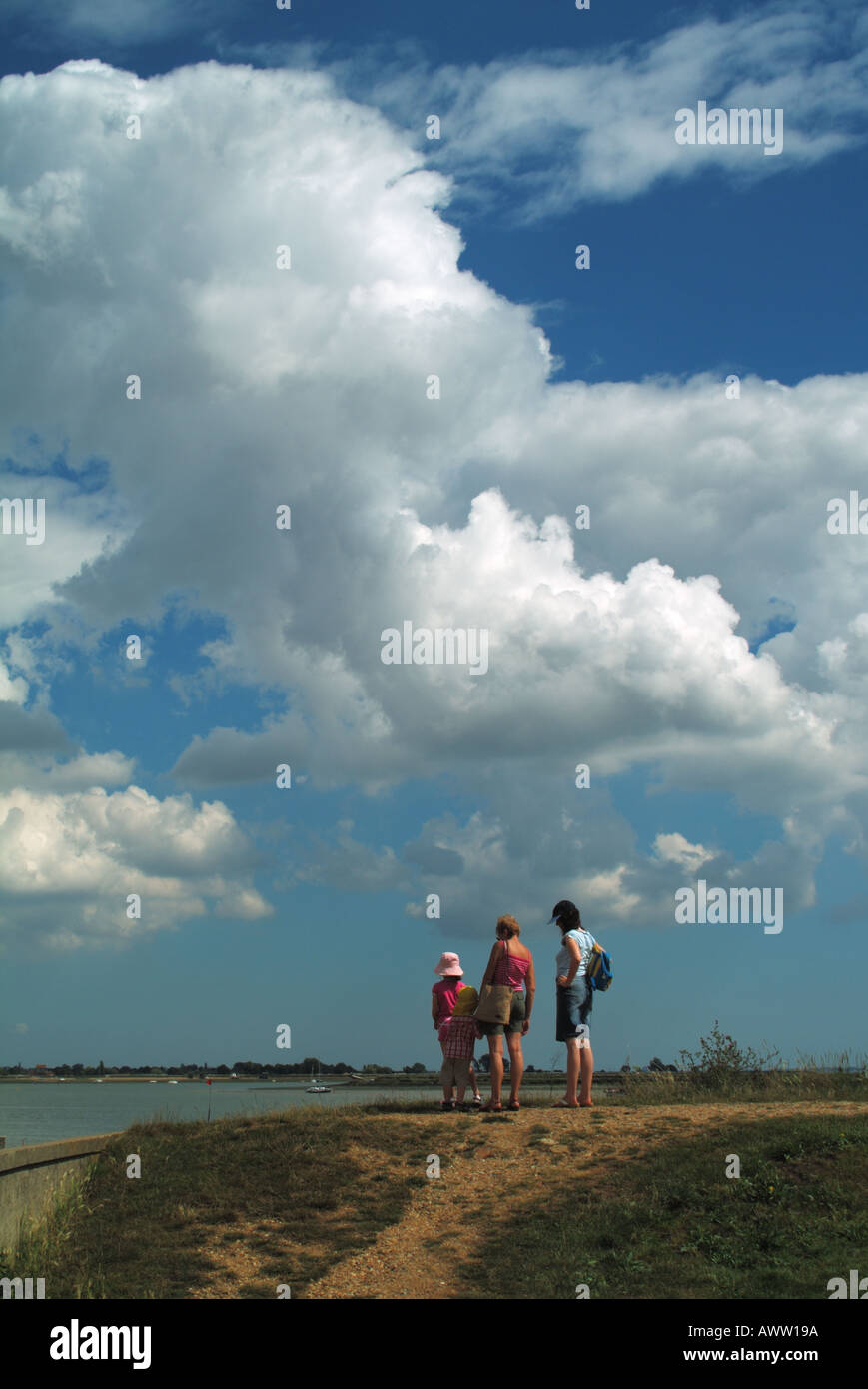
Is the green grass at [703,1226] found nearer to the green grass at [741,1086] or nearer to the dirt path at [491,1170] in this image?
the dirt path at [491,1170]

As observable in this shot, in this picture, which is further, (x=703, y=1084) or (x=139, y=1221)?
(x=703, y=1084)

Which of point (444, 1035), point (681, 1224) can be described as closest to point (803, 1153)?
point (681, 1224)

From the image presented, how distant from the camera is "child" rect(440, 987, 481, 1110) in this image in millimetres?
14258

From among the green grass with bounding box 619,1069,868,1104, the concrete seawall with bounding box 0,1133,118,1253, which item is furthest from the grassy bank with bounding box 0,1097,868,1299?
the green grass with bounding box 619,1069,868,1104

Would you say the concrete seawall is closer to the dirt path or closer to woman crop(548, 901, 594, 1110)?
the dirt path

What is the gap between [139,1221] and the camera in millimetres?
10938

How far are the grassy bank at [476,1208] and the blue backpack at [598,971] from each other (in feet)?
4.67

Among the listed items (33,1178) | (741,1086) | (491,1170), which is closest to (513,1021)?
(491,1170)

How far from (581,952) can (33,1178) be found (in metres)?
6.34

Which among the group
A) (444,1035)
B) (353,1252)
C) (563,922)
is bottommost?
(353,1252)

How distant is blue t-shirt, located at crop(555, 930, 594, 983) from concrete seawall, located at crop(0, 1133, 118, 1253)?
5578 mm
